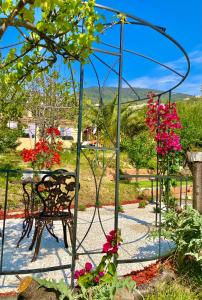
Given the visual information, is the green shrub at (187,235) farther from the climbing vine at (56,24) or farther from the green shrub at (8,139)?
the green shrub at (8,139)

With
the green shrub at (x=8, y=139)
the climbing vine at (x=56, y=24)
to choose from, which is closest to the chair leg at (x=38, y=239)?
the climbing vine at (x=56, y=24)

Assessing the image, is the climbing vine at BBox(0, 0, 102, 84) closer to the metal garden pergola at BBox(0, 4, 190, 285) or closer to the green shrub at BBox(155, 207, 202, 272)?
the metal garden pergola at BBox(0, 4, 190, 285)

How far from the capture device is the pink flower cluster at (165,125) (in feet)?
21.7

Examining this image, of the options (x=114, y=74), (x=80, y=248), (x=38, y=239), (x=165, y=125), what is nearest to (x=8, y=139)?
(x=165, y=125)

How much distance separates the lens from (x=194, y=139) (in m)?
22.8

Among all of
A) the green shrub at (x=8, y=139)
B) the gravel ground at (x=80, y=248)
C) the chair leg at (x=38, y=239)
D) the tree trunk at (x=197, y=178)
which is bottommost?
the gravel ground at (x=80, y=248)

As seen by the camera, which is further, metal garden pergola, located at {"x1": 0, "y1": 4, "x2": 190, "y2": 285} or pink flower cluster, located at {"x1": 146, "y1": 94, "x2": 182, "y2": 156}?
pink flower cluster, located at {"x1": 146, "y1": 94, "x2": 182, "y2": 156}

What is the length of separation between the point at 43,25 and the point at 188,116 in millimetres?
25384

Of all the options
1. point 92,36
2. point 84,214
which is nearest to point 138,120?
point 84,214

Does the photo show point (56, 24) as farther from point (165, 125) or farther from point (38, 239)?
point (165, 125)

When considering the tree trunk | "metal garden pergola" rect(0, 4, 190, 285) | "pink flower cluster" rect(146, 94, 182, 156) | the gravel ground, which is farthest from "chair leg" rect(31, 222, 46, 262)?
"pink flower cluster" rect(146, 94, 182, 156)

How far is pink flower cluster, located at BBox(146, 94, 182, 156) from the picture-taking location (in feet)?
21.7

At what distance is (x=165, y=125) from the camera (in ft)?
21.7

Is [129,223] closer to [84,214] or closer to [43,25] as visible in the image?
[84,214]
